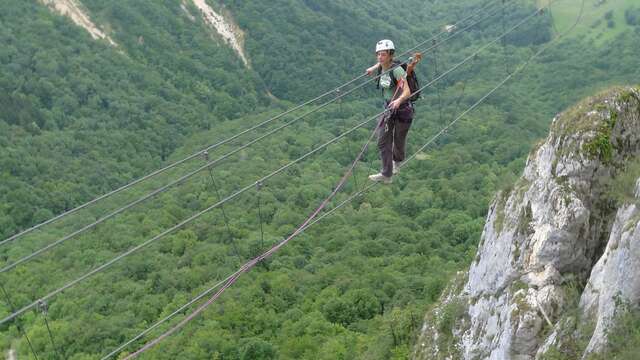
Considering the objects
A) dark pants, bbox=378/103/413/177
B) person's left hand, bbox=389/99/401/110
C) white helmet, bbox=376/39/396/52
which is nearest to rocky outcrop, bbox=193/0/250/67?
dark pants, bbox=378/103/413/177

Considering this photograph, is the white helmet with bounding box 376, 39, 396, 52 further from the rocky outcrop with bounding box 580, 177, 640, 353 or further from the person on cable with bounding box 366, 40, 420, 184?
the rocky outcrop with bounding box 580, 177, 640, 353

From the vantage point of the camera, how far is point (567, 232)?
19000 millimetres

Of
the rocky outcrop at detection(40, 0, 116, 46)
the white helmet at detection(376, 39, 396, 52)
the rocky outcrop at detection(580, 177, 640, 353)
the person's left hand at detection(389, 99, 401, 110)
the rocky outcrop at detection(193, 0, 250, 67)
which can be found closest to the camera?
the rocky outcrop at detection(580, 177, 640, 353)

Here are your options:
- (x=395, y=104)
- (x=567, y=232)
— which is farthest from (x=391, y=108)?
(x=567, y=232)

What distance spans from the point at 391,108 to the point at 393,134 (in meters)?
1.42

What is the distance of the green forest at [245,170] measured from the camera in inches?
3083

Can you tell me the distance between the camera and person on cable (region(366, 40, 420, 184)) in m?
18.0

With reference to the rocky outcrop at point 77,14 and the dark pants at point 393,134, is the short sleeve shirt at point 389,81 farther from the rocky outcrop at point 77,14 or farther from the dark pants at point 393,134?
the rocky outcrop at point 77,14

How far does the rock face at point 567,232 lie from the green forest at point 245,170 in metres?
6.43

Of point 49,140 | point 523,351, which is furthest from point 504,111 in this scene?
point 523,351

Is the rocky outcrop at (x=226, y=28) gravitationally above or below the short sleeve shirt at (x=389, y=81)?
above

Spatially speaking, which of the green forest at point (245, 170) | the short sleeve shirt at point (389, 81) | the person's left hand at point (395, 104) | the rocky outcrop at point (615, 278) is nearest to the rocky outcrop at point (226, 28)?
the green forest at point (245, 170)

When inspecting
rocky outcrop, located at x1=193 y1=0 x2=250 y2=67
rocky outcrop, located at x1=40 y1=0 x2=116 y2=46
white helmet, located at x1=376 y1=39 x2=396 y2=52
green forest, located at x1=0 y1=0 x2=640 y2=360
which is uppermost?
rocky outcrop, located at x1=40 y1=0 x2=116 y2=46

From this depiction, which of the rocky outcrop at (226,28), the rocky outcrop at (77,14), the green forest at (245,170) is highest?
the rocky outcrop at (77,14)
